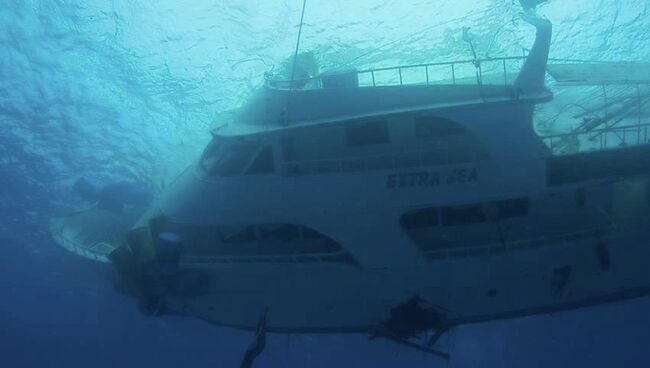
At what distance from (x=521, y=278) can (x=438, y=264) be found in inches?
68.1

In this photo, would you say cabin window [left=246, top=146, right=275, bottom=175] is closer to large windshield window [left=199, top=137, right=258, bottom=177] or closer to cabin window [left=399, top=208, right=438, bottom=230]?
large windshield window [left=199, top=137, right=258, bottom=177]

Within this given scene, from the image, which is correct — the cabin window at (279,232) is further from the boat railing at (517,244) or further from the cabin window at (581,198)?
the cabin window at (581,198)

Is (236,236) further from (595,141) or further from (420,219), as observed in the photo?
(595,141)

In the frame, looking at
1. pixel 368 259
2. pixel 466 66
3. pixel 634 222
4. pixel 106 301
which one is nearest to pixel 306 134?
pixel 368 259

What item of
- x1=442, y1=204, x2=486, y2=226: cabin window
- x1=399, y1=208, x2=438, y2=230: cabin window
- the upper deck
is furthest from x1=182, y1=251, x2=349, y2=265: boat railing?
the upper deck

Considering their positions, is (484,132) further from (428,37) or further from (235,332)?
(235,332)

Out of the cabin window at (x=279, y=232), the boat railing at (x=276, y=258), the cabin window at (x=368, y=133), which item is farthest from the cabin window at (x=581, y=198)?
the cabin window at (x=279, y=232)

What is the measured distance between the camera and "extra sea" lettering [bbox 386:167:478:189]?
8.07m

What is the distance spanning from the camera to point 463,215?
29.5 feet

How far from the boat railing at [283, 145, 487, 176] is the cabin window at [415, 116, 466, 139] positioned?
1.09ft

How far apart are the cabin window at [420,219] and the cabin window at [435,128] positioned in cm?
151

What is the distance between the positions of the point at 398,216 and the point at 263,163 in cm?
281

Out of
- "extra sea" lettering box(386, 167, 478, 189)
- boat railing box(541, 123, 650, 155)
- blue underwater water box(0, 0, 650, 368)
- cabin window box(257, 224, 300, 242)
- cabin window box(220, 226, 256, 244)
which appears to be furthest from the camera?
blue underwater water box(0, 0, 650, 368)

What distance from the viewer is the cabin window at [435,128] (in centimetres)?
861
